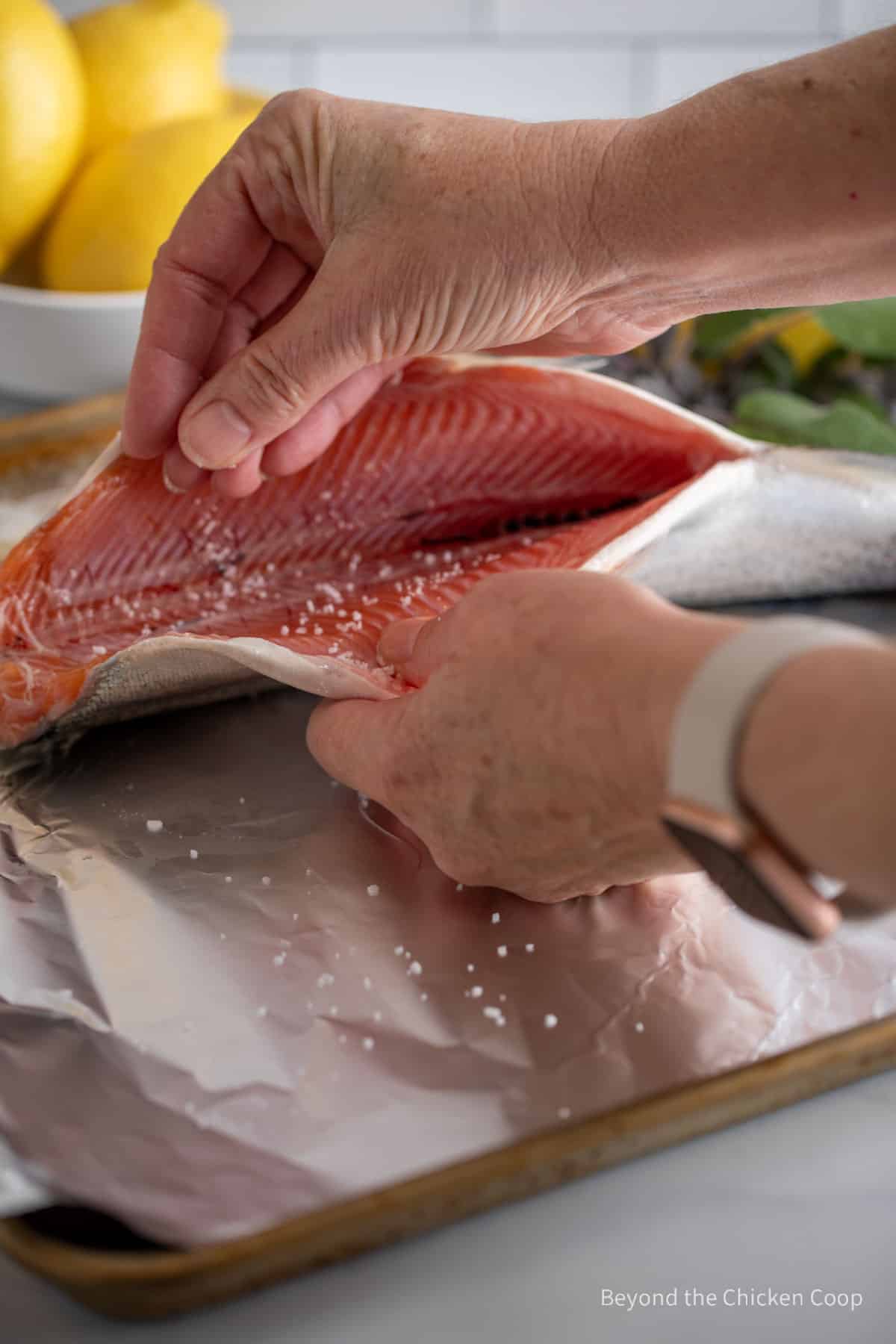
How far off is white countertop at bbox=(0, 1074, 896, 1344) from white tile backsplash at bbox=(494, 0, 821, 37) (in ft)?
6.85

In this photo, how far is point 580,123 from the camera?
0.88 meters

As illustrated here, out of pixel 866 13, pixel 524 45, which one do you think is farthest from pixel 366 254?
pixel 866 13

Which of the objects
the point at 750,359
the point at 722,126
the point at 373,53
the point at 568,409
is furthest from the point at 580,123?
the point at 373,53

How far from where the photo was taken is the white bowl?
1.26 m

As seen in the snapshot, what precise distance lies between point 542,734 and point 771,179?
1.37 feet

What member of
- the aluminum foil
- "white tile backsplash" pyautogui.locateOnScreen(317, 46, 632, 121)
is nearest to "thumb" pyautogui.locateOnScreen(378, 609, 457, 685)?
the aluminum foil

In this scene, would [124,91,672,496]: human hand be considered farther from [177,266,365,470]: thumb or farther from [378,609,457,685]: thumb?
[378,609,457,685]: thumb

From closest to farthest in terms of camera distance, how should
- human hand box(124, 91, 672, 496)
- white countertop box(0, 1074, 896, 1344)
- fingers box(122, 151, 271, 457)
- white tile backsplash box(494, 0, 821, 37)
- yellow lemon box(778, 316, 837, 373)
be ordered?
white countertop box(0, 1074, 896, 1344) < human hand box(124, 91, 672, 496) < fingers box(122, 151, 271, 457) < yellow lemon box(778, 316, 837, 373) < white tile backsplash box(494, 0, 821, 37)

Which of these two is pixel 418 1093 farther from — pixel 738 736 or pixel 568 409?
pixel 568 409

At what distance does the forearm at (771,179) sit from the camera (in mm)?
790

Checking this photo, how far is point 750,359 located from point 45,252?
0.80 metres

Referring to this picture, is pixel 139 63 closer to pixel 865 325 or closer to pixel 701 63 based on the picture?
pixel 865 325

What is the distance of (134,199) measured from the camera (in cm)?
126

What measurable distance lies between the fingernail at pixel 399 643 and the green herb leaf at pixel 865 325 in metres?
0.70
